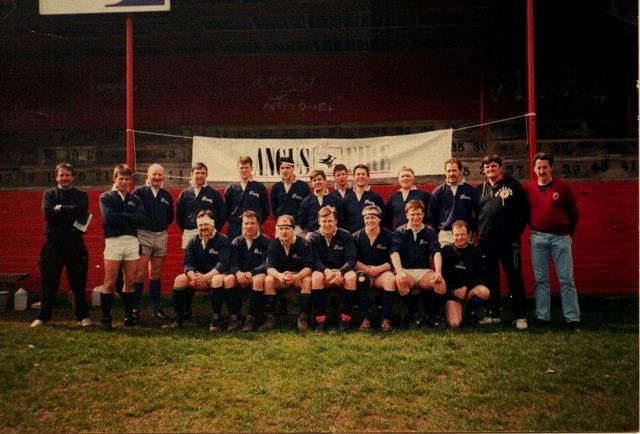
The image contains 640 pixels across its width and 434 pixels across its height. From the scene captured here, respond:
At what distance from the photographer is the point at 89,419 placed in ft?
10.5

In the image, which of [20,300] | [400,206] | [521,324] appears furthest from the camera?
[20,300]

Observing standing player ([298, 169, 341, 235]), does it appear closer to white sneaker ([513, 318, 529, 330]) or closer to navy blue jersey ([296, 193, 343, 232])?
navy blue jersey ([296, 193, 343, 232])

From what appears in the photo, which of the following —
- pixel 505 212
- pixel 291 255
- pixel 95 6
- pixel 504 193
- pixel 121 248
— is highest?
pixel 95 6

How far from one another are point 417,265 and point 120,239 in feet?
11.0

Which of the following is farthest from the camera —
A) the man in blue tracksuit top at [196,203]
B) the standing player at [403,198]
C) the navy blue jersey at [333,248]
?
the man in blue tracksuit top at [196,203]

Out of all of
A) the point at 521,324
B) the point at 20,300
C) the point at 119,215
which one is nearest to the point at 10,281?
the point at 20,300

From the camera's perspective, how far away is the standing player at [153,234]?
5.54 meters

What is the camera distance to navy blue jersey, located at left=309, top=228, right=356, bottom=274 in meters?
5.09

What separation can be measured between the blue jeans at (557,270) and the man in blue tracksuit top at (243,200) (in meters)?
3.29

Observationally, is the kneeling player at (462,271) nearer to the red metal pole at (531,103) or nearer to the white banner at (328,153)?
the red metal pole at (531,103)

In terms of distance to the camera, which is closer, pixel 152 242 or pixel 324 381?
pixel 324 381

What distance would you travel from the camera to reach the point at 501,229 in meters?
5.02

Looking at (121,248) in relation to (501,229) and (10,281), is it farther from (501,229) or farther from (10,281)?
(501,229)

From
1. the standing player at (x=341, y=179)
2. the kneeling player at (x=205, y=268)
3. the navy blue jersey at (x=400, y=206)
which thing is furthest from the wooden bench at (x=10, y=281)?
the navy blue jersey at (x=400, y=206)
